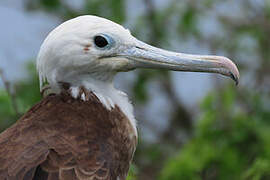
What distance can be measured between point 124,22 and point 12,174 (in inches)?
155

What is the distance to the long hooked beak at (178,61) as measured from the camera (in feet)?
10.0

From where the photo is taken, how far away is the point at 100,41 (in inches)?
121

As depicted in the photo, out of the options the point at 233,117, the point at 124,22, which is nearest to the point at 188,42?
the point at 124,22

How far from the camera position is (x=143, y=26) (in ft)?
23.0

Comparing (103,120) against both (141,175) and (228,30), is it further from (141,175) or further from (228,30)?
(228,30)

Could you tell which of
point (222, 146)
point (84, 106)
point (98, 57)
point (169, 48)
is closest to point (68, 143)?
point (84, 106)

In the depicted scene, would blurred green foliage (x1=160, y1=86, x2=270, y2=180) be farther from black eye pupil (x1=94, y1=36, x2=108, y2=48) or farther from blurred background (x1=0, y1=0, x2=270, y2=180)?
black eye pupil (x1=94, y1=36, x2=108, y2=48)

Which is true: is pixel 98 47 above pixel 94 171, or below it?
above

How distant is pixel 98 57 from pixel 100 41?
7 centimetres

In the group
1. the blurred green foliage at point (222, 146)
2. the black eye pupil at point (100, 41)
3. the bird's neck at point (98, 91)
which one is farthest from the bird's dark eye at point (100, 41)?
the blurred green foliage at point (222, 146)

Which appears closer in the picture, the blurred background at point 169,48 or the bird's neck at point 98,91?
the bird's neck at point 98,91

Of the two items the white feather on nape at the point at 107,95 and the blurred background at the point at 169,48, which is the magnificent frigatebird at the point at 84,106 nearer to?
the white feather on nape at the point at 107,95

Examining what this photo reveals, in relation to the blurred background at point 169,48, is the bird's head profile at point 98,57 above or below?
below

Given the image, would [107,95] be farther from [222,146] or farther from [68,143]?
[222,146]
